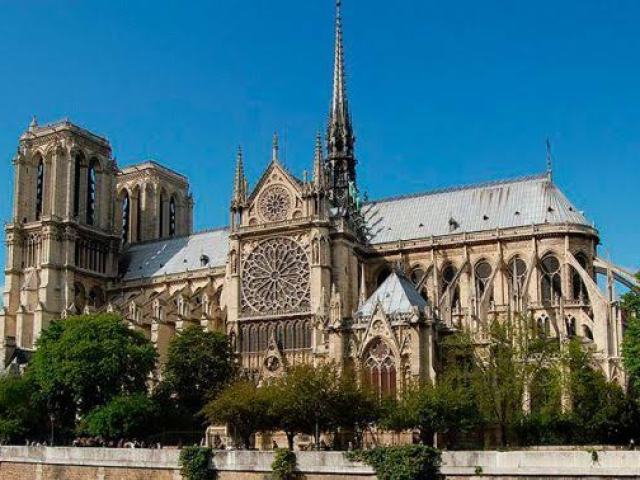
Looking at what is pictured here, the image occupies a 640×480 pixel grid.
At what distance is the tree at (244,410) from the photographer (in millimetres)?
47000

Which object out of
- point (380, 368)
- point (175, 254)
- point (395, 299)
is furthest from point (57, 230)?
point (380, 368)

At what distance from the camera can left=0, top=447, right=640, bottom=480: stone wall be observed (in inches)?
1313

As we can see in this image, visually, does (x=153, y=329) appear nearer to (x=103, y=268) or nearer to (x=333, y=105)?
(x=103, y=268)

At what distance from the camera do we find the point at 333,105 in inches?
3243

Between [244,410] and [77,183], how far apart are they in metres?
44.1

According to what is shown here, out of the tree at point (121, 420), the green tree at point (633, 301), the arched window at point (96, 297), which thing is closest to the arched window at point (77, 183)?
the arched window at point (96, 297)

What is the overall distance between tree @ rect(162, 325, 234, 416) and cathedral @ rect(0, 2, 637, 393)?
3.86m

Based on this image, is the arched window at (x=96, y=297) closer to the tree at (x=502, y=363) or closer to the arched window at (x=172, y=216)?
the arched window at (x=172, y=216)

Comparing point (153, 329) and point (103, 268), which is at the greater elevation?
point (103, 268)

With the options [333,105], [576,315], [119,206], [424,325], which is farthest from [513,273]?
[119,206]

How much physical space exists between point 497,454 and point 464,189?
41.4m

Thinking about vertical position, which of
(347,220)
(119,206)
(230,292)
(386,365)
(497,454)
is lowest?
(497,454)

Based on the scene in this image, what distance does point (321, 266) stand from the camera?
2598 inches

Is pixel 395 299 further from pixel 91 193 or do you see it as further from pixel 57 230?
pixel 91 193
